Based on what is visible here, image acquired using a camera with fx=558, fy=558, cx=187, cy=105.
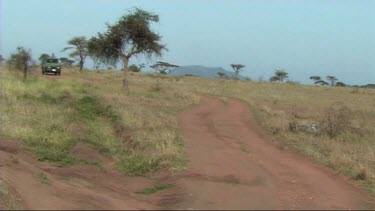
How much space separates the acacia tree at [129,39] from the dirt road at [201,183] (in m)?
20.2

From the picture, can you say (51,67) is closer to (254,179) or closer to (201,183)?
(254,179)

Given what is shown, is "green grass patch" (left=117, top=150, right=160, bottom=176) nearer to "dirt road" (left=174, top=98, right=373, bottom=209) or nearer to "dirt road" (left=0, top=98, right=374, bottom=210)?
"dirt road" (left=0, top=98, right=374, bottom=210)

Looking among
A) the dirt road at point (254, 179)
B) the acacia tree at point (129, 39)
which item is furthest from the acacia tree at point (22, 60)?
the dirt road at point (254, 179)

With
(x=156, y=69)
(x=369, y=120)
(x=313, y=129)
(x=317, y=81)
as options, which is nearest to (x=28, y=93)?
(x=313, y=129)

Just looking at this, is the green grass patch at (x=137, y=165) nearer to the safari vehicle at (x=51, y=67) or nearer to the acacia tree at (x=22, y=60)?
the acacia tree at (x=22, y=60)

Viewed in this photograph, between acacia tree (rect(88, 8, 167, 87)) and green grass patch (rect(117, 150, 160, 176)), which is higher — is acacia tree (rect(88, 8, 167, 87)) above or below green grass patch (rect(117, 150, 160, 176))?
above

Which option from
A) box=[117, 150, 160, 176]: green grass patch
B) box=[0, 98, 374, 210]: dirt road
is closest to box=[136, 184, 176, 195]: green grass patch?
box=[0, 98, 374, 210]: dirt road

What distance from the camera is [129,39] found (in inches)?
1412

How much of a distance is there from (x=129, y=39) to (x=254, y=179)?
25938mm

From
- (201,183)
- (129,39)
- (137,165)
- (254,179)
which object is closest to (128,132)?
(137,165)

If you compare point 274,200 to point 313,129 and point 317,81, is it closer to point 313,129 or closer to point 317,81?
point 313,129

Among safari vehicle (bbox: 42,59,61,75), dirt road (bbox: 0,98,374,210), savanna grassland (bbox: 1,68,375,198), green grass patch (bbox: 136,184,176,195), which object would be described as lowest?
green grass patch (bbox: 136,184,176,195)

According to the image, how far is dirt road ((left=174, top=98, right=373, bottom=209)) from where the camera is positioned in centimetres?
921

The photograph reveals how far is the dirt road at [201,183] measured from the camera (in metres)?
8.79
